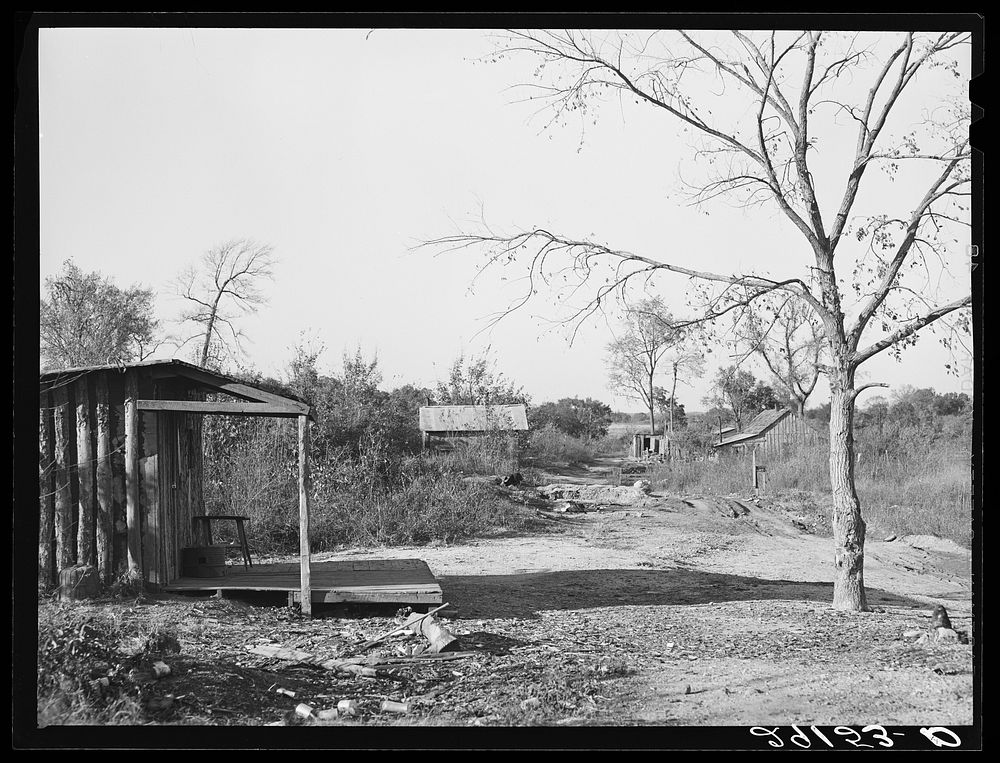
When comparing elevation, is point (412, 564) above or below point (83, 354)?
below

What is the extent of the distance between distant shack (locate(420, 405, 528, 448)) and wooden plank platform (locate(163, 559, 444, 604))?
11.4 m

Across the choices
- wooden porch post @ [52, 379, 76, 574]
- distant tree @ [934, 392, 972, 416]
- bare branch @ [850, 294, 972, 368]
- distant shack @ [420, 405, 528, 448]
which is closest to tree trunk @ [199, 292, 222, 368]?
distant shack @ [420, 405, 528, 448]

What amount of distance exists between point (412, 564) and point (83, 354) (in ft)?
41.7

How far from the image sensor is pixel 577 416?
5031 centimetres

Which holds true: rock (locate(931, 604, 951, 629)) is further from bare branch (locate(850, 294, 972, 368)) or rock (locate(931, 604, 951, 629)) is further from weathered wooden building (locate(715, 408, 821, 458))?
weathered wooden building (locate(715, 408, 821, 458))

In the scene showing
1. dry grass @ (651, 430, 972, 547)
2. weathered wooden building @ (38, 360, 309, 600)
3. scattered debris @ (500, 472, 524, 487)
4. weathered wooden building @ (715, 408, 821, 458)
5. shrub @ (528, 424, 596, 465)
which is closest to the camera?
weathered wooden building @ (38, 360, 309, 600)

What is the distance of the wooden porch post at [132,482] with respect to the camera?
865 centimetres

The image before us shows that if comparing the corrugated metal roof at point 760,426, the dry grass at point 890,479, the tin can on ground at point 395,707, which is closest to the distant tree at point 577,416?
the corrugated metal roof at point 760,426

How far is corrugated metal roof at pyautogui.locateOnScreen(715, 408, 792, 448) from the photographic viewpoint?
30.5 metres

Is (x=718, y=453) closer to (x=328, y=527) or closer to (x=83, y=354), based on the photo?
(x=328, y=527)

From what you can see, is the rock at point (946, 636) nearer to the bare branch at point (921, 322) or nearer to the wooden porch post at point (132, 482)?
the bare branch at point (921, 322)

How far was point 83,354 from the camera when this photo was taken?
19578 millimetres

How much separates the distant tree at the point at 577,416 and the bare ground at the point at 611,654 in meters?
30.6
